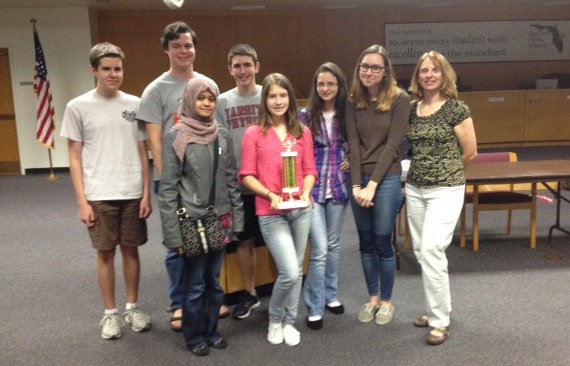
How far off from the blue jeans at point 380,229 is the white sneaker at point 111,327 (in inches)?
56.9

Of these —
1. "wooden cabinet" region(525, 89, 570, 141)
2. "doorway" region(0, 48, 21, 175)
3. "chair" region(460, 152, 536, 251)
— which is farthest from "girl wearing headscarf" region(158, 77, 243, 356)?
"wooden cabinet" region(525, 89, 570, 141)

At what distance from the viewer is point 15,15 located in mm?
8180

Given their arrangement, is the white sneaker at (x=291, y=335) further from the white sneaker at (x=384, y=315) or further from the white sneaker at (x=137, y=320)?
the white sneaker at (x=137, y=320)

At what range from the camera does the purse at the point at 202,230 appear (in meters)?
2.50

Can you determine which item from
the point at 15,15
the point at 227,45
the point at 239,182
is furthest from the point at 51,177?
the point at 239,182

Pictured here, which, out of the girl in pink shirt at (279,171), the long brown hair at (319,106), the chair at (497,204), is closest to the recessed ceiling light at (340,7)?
the chair at (497,204)

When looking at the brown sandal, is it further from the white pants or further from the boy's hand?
the boy's hand

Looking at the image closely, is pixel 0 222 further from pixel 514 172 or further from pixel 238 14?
pixel 238 14

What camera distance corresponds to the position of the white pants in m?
2.69

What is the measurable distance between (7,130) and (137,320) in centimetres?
693

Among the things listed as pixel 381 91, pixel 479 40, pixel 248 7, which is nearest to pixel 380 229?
pixel 381 91

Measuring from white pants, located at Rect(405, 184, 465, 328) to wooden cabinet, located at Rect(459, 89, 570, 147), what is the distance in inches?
279

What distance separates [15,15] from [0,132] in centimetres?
190

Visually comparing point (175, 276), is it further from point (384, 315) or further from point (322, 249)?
point (384, 315)
